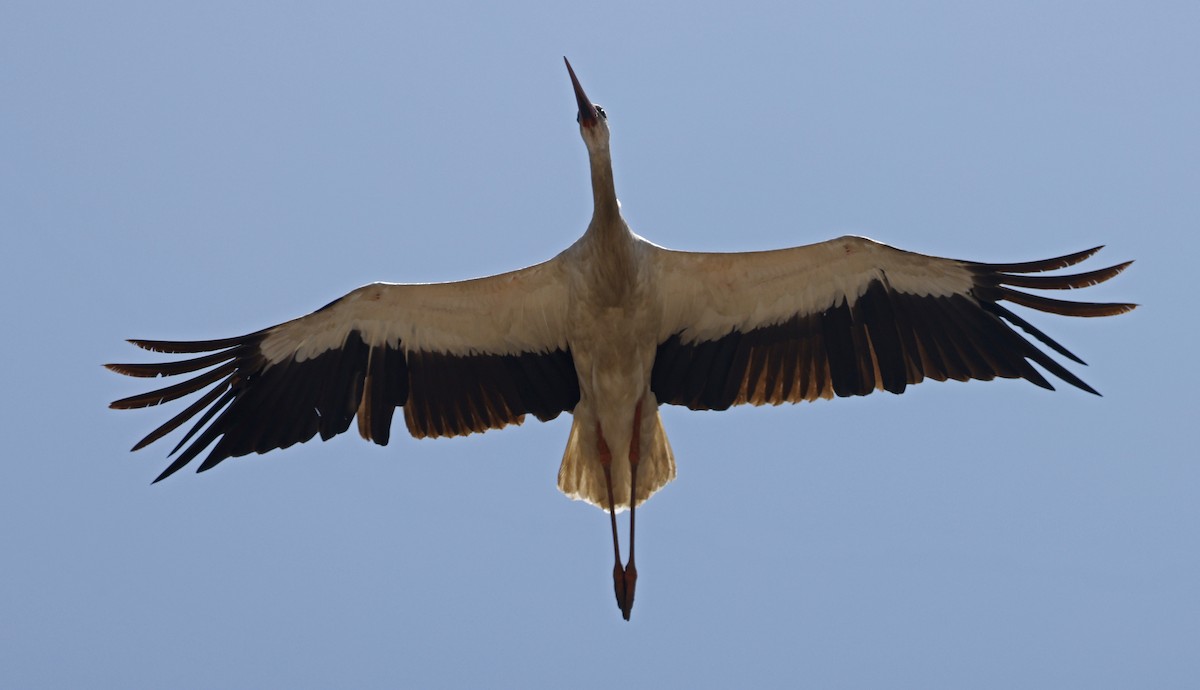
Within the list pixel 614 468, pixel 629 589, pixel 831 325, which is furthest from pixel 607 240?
pixel 629 589

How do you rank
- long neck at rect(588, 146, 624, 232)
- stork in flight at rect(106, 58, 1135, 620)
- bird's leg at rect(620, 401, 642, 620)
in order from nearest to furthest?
long neck at rect(588, 146, 624, 232), stork in flight at rect(106, 58, 1135, 620), bird's leg at rect(620, 401, 642, 620)

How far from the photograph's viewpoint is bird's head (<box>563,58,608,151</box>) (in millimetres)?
8945

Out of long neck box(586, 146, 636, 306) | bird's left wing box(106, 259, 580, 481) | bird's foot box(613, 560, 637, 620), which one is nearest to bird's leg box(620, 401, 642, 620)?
bird's foot box(613, 560, 637, 620)

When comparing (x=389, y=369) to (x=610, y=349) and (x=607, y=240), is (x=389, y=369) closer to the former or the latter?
(x=610, y=349)

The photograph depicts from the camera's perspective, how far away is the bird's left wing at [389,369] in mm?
9445

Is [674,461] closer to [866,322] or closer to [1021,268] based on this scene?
[866,322]

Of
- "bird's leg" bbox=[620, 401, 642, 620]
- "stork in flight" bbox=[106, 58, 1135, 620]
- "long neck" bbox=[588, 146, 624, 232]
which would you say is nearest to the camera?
"long neck" bbox=[588, 146, 624, 232]

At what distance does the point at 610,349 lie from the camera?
9234 millimetres

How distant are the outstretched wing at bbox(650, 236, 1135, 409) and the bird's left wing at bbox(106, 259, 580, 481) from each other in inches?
32.6

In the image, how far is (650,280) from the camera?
29.9ft

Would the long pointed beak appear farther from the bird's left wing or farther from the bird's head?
the bird's left wing

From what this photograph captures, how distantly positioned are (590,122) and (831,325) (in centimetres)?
204

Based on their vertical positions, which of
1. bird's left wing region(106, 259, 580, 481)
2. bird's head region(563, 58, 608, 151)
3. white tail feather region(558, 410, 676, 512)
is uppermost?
bird's head region(563, 58, 608, 151)

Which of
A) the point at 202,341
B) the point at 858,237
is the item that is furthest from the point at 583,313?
the point at 202,341
